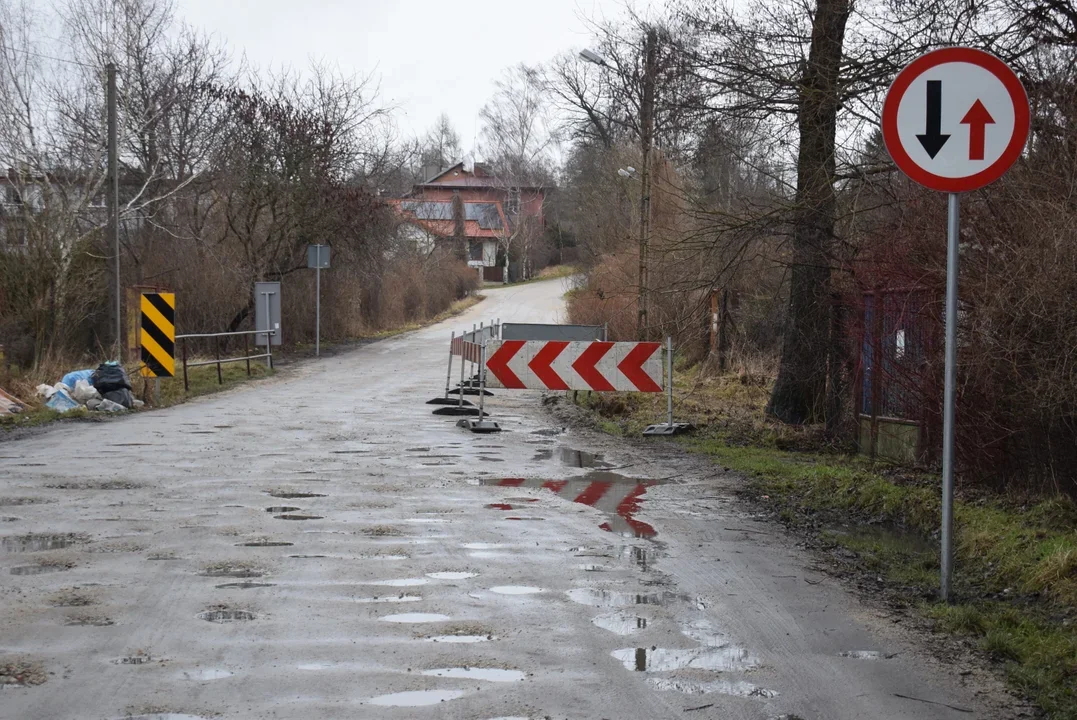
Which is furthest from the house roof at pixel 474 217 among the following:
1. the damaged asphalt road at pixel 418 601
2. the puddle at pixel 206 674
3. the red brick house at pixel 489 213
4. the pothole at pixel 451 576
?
the puddle at pixel 206 674

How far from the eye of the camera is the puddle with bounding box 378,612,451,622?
18.6 ft

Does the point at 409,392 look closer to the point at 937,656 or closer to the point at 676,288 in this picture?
the point at 676,288

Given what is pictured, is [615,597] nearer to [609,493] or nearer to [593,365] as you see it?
[609,493]

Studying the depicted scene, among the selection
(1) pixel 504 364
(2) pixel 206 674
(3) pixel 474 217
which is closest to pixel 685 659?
(2) pixel 206 674

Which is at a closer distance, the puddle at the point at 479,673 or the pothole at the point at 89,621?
the puddle at the point at 479,673

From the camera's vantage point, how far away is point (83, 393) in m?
17.7

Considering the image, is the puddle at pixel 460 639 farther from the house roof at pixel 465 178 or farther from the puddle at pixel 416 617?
the house roof at pixel 465 178

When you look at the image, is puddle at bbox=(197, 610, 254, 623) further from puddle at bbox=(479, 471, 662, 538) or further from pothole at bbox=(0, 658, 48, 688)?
puddle at bbox=(479, 471, 662, 538)

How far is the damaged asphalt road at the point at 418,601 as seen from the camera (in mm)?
4586

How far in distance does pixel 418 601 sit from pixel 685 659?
5.23ft

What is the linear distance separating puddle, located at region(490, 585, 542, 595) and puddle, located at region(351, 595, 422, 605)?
45 centimetres

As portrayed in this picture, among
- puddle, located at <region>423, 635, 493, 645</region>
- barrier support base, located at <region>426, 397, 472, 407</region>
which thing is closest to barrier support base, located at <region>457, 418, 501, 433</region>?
barrier support base, located at <region>426, 397, 472, 407</region>

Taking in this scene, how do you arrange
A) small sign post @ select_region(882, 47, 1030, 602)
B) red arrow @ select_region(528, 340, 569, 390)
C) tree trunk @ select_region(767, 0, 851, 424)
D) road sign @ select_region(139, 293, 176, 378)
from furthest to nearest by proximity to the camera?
road sign @ select_region(139, 293, 176, 378)
red arrow @ select_region(528, 340, 569, 390)
tree trunk @ select_region(767, 0, 851, 424)
small sign post @ select_region(882, 47, 1030, 602)

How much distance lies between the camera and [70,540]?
7.50 meters
